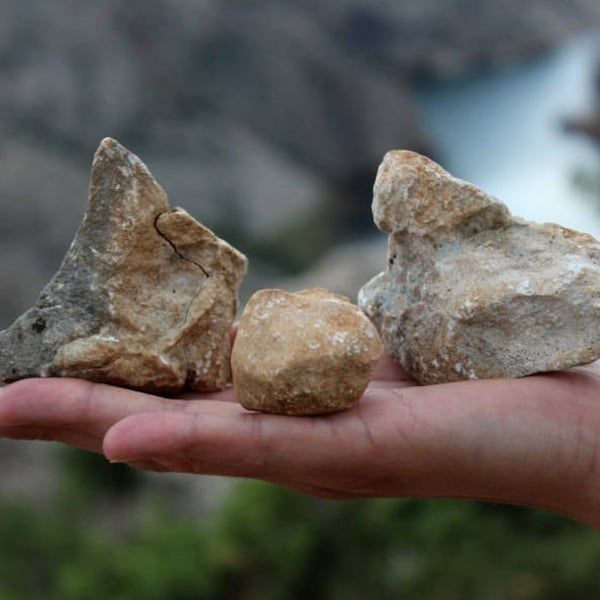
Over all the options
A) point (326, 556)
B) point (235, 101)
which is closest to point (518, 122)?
point (235, 101)

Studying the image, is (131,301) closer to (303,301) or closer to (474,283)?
(303,301)

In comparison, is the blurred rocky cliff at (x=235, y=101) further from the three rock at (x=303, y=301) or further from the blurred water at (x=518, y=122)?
the three rock at (x=303, y=301)

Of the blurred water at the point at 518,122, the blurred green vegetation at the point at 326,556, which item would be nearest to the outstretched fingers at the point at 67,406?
the blurred green vegetation at the point at 326,556

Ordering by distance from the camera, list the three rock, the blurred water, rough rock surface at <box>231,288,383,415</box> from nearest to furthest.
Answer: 1. rough rock surface at <box>231,288,383,415</box>
2. the three rock
3. the blurred water

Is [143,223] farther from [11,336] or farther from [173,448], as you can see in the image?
[173,448]

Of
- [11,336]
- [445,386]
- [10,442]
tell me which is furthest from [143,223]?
[10,442]

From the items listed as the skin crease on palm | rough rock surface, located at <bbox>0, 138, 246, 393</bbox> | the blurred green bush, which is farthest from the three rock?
the blurred green bush

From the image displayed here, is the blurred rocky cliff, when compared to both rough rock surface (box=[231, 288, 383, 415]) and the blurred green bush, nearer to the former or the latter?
the blurred green bush
